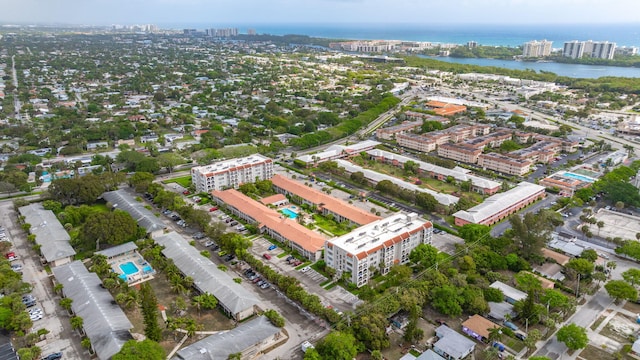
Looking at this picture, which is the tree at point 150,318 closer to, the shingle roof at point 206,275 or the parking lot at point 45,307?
the parking lot at point 45,307

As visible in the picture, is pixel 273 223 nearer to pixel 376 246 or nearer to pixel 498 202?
pixel 376 246

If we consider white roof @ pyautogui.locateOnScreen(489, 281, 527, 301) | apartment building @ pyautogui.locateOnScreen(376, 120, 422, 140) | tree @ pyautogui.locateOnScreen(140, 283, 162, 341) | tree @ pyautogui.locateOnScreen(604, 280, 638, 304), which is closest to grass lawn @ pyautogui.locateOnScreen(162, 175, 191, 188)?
tree @ pyautogui.locateOnScreen(140, 283, 162, 341)

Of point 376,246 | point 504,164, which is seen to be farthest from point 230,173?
point 504,164

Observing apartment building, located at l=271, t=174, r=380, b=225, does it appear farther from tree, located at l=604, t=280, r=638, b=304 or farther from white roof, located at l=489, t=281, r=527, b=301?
tree, located at l=604, t=280, r=638, b=304

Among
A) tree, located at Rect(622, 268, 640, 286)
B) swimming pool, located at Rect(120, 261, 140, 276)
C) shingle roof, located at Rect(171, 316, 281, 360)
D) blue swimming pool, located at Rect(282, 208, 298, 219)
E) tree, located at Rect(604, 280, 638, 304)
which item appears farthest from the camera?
blue swimming pool, located at Rect(282, 208, 298, 219)

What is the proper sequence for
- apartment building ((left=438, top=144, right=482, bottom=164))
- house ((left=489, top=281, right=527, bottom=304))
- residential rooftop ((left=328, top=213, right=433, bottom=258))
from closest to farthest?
house ((left=489, top=281, right=527, bottom=304)), residential rooftop ((left=328, top=213, right=433, bottom=258)), apartment building ((left=438, top=144, right=482, bottom=164))
